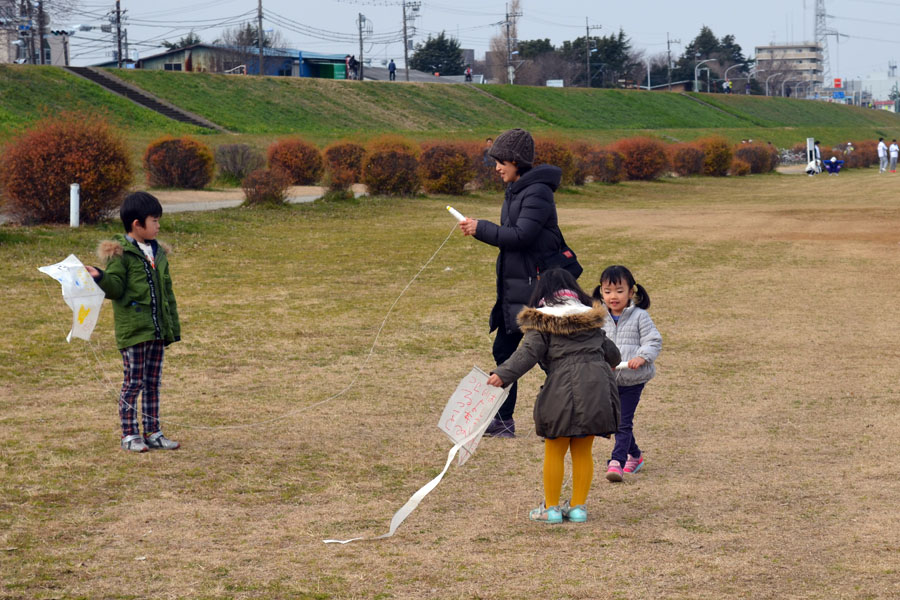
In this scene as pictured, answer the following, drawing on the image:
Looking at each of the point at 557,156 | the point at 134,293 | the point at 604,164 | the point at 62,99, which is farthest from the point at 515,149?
the point at 62,99

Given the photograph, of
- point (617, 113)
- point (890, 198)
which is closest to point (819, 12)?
point (617, 113)

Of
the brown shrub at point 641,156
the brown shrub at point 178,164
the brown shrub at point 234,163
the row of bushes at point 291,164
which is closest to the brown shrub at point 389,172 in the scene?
the row of bushes at point 291,164

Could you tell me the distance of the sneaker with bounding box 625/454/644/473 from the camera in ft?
18.4

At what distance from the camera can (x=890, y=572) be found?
4070 mm

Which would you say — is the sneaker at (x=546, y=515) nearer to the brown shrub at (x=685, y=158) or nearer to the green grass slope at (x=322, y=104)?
the brown shrub at (x=685, y=158)

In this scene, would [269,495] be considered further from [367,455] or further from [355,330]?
[355,330]

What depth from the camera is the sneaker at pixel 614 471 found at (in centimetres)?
539

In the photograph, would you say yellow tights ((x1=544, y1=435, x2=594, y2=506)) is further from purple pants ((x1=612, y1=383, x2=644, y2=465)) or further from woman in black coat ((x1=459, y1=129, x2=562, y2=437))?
woman in black coat ((x1=459, y1=129, x2=562, y2=437))

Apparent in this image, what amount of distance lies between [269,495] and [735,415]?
10.8 feet

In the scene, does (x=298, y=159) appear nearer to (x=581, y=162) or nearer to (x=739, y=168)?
(x=581, y=162)

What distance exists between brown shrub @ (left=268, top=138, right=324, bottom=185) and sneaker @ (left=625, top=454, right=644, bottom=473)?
91.1 ft

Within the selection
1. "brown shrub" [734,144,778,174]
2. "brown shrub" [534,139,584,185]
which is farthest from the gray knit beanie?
"brown shrub" [734,144,778,174]

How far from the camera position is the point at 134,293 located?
19.0ft

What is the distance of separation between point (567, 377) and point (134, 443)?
8.93 ft
